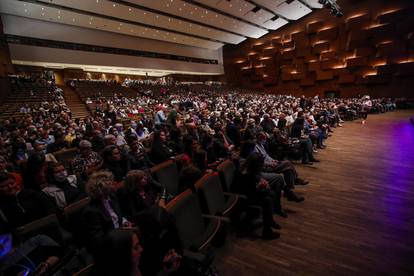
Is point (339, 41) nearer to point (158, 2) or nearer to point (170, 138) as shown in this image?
point (158, 2)

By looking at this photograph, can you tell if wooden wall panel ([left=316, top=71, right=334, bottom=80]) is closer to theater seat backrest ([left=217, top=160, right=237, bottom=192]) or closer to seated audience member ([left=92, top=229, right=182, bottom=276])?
theater seat backrest ([left=217, top=160, right=237, bottom=192])

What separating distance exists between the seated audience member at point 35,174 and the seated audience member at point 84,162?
1.81 feet

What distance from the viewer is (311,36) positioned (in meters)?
19.3

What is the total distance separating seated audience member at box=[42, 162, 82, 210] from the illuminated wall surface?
19.5 m

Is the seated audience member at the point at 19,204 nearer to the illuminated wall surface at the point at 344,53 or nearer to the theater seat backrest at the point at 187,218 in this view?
the theater seat backrest at the point at 187,218

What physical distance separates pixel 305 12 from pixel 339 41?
410 centimetres

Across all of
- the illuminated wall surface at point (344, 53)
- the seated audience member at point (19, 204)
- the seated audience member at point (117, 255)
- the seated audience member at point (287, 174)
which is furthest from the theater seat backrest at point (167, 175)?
the illuminated wall surface at point (344, 53)

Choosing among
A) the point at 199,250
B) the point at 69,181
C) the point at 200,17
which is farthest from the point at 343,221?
the point at 200,17

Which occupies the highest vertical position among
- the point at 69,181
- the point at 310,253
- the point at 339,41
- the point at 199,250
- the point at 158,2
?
the point at 158,2

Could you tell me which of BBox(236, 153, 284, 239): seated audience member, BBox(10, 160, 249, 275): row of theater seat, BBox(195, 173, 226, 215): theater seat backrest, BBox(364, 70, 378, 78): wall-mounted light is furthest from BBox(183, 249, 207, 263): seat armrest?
→ BBox(364, 70, 378, 78): wall-mounted light

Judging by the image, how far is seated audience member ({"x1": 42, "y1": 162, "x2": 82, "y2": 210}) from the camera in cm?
217

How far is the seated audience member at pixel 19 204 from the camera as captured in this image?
5.84 ft

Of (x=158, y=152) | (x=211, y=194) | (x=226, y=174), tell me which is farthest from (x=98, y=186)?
(x=158, y=152)

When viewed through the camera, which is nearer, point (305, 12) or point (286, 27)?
point (305, 12)
